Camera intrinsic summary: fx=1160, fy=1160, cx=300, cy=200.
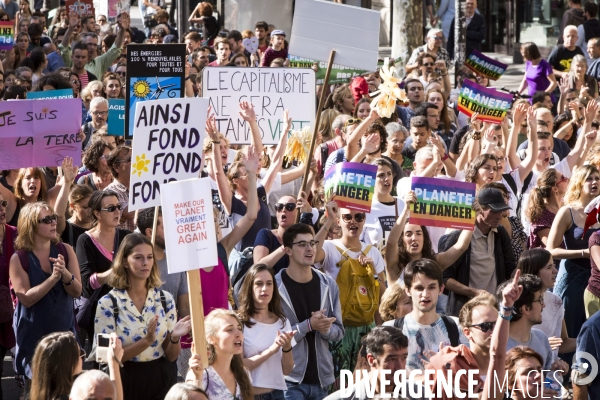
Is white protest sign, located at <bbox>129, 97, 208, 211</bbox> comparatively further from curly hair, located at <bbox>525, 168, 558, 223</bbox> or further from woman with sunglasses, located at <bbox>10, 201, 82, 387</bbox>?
curly hair, located at <bbox>525, 168, 558, 223</bbox>

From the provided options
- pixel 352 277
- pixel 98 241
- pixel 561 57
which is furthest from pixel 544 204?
pixel 561 57

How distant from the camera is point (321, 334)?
24.2ft

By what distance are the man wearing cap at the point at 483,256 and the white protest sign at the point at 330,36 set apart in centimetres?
173

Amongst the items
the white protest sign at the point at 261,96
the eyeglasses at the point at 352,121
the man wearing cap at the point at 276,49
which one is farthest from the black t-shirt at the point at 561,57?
the white protest sign at the point at 261,96

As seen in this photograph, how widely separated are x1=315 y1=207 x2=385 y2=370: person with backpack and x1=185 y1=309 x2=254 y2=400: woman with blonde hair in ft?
4.59

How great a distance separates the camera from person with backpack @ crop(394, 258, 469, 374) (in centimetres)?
674

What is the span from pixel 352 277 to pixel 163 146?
1642 mm

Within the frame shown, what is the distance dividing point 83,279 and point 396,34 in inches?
569

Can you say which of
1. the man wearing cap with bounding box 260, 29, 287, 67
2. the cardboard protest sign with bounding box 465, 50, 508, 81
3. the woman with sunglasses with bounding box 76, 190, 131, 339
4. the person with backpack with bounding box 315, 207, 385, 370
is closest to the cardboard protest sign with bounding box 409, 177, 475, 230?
the person with backpack with bounding box 315, 207, 385, 370

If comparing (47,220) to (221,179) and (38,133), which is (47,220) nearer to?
(221,179)

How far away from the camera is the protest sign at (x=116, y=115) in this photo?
35.5 ft

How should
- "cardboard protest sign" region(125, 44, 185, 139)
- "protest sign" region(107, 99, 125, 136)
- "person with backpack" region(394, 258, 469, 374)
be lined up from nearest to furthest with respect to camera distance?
1. "person with backpack" region(394, 258, 469, 374)
2. "cardboard protest sign" region(125, 44, 185, 139)
3. "protest sign" region(107, 99, 125, 136)

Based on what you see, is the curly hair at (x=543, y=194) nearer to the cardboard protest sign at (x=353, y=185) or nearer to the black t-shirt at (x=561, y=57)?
the cardboard protest sign at (x=353, y=185)

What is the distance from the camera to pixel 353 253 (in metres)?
8.01
